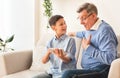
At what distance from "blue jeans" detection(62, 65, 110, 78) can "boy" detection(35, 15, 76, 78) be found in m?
0.17

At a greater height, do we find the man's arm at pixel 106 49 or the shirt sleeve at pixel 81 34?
the shirt sleeve at pixel 81 34

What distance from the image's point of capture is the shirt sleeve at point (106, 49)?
69.9 inches

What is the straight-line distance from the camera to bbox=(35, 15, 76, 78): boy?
1.91 metres

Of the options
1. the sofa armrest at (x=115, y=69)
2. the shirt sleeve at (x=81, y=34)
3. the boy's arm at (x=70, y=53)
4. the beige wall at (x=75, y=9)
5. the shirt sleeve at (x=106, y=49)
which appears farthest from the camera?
the beige wall at (x=75, y=9)

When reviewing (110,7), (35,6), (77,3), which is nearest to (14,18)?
(35,6)

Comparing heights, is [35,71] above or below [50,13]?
below

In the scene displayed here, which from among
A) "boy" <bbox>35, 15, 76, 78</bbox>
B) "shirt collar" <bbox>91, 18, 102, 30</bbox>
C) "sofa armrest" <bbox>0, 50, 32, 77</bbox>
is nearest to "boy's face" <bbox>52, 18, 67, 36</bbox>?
"boy" <bbox>35, 15, 76, 78</bbox>

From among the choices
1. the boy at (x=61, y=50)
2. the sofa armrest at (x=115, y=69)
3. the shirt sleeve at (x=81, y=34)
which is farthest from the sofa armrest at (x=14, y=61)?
the sofa armrest at (x=115, y=69)

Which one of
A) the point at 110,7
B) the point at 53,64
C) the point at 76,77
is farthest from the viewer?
the point at 110,7

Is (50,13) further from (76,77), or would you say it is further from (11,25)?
(76,77)

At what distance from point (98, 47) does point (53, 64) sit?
1.34 ft

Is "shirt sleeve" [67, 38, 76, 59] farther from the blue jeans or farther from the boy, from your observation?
the blue jeans

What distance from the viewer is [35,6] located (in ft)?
10.4

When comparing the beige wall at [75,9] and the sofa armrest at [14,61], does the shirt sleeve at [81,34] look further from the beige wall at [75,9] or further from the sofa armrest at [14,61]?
the sofa armrest at [14,61]
